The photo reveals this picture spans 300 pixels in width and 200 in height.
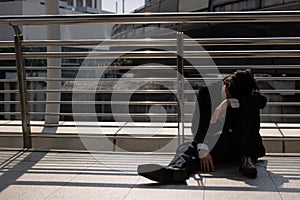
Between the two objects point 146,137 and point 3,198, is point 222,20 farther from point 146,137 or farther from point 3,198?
point 3,198

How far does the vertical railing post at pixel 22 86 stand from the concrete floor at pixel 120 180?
0.36 metres

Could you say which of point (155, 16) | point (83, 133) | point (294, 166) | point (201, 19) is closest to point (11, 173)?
point (83, 133)

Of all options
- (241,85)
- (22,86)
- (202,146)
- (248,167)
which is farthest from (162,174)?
(22,86)

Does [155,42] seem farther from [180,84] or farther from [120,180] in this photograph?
[120,180]

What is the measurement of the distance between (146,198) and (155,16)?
77.4 inches

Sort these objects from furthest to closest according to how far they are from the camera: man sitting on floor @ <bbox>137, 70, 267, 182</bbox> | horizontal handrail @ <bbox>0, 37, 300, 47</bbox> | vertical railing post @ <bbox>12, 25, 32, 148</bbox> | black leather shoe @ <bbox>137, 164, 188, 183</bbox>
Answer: vertical railing post @ <bbox>12, 25, 32, 148</bbox> < horizontal handrail @ <bbox>0, 37, 300, 47</bbox> < man sitting on floor @ <bbox>137, 70, 267, 182</bbox> < black leather shoe @ <bbox>137, 164, 188, 183</bbox>

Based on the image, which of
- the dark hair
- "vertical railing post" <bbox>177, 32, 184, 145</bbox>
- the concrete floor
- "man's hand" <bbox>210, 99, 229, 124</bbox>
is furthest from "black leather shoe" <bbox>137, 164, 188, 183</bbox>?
"vertical railing post" <bbox>177, 32, 184, 145</bbox>

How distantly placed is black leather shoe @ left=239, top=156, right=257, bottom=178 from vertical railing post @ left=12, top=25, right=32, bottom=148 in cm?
247

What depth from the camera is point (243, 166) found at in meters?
3.94

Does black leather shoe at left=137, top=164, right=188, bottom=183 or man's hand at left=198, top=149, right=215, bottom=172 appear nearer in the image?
black leather shoe at left=137, top=164, right=188, bottom=183

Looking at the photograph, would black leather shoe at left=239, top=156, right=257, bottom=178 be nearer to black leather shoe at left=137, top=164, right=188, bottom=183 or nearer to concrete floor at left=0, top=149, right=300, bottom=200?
concrete floor at left=0, top=149, right=300, bottom=200

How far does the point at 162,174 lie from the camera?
3635 millimetres

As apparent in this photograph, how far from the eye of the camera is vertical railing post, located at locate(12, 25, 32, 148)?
16.1 ft

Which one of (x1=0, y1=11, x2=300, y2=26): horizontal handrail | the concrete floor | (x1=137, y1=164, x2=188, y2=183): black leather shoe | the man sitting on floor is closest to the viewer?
the concrete floor
